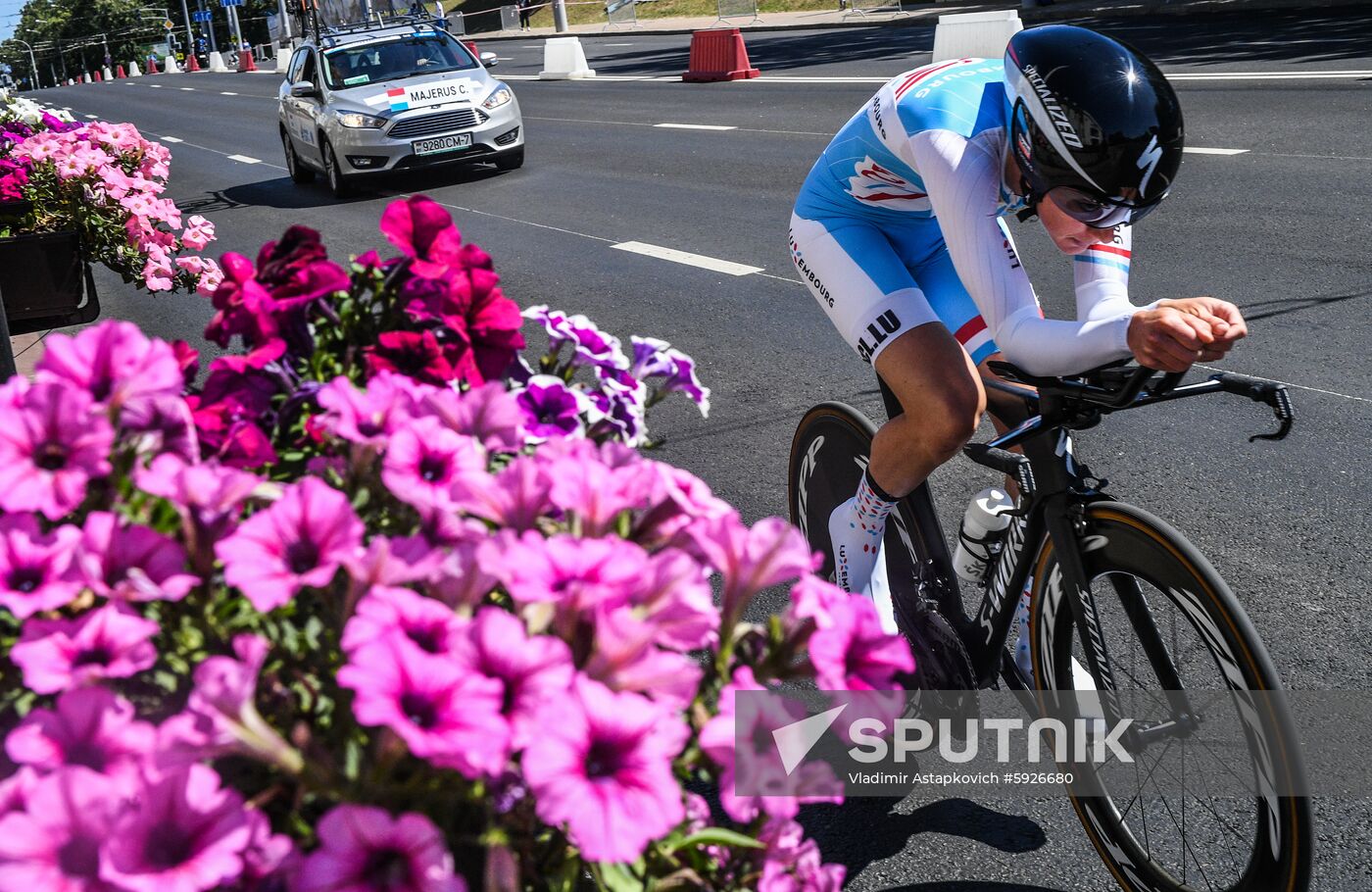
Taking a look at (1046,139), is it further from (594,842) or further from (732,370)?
(732,370)

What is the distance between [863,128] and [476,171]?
14070 mm

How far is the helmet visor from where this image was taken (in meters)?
2.62

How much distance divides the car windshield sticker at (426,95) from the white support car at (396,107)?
1 cm

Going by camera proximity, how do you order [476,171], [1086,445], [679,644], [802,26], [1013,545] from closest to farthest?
[679,644]
[1013,545]
[1086,445]
[476,171]
[802,26]

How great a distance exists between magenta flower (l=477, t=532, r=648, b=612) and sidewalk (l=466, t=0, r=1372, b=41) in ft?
75.4

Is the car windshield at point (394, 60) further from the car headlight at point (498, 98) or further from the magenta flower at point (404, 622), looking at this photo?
the magenta flower at point (404, 622)

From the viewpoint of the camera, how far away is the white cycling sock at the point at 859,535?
11.7 ft

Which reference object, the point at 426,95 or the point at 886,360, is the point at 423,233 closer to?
the point at 886,360

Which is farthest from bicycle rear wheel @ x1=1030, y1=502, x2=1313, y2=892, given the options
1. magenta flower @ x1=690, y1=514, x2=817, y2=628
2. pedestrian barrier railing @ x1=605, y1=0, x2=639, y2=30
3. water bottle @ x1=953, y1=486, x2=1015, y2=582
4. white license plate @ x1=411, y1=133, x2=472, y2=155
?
pedestrian barrier railing @ x1=605, y1=0, x2=639, y2=30

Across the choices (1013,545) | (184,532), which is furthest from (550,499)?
(1013,545)

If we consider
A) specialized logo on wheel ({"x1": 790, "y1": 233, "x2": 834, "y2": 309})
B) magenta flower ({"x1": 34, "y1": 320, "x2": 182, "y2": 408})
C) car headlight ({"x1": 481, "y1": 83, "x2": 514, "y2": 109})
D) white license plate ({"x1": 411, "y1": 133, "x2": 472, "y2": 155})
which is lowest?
white license plate ({"x1": 411, "y1": 133, "x2": 472, "y2": 155})

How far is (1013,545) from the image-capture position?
10.1ft

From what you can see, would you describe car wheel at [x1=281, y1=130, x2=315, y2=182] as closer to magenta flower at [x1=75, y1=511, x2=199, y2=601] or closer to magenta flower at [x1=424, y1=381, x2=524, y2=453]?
magenta flower at [x1=424, y1=381, x2=524, y2=453]

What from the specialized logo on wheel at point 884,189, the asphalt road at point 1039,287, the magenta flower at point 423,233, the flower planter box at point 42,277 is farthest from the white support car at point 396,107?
the magenta flower at point 423,233
